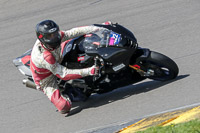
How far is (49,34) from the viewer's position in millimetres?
6543

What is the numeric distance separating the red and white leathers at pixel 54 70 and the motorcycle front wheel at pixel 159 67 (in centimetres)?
97

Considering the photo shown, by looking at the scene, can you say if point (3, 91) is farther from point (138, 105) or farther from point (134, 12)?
point (134, 12)

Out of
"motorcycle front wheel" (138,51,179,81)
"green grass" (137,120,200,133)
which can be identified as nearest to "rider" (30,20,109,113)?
"motorcycle front wheel" (138,51,179,81)

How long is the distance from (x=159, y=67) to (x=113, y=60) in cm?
84

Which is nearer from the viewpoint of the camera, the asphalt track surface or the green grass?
the green grass

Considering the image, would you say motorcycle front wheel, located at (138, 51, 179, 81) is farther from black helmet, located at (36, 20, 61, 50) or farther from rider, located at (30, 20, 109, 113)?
black helmet, located at (36, 20, 61, 50)

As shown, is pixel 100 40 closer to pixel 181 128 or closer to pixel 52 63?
pixel 52 63

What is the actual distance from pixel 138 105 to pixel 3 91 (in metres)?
3.35

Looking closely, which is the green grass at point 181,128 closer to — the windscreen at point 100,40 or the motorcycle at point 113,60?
the motorcycle at point 113,60

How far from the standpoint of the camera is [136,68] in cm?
677

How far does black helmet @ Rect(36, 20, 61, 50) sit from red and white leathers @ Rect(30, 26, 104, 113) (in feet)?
0.69

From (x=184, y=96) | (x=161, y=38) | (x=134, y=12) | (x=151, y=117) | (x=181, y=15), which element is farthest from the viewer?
(x=134, y=12)

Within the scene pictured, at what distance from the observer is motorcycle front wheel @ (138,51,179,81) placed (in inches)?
260

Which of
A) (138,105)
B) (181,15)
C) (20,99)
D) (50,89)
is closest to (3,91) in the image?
(20,99)
